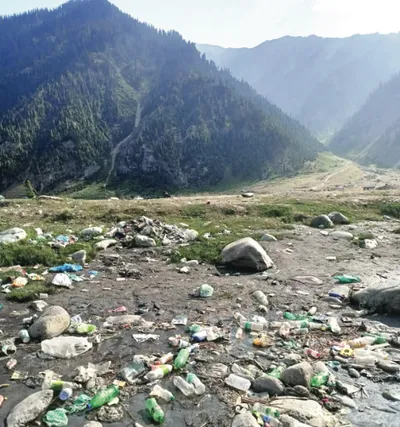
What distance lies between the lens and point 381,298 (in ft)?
28.0

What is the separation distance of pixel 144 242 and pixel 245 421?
9588 millimetres

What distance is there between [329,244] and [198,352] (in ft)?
33.8

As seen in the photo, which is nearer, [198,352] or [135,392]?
[135,392]

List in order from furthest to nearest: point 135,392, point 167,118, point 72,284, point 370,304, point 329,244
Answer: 1. point 167,118
2. point 329,244
3. point 72,284
4. point 370,304
5. point 135,392

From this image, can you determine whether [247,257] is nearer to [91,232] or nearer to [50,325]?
[50,325]

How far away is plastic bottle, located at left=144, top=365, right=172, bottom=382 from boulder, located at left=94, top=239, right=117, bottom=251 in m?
7.97

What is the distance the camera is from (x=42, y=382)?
5.64 m

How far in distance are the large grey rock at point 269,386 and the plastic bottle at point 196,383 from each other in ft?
2.70

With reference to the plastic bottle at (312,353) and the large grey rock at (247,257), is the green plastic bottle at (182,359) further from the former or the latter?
the large grey rock at (247,257)

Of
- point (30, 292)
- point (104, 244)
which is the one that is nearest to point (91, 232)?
point (104, 244)

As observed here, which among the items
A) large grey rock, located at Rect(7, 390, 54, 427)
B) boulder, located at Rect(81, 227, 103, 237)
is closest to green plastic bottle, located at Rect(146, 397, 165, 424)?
large grey rock, located at Rect(7, 390, 54, 427)

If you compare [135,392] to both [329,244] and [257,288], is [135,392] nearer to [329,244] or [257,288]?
[257,288]

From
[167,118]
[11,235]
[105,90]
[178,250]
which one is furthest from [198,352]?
[105,90]

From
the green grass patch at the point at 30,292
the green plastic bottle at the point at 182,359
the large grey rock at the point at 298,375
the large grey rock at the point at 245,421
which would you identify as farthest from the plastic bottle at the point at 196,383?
the green grass patch at the point at 30,292
